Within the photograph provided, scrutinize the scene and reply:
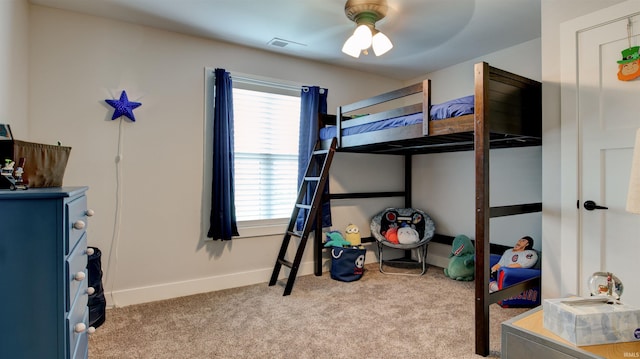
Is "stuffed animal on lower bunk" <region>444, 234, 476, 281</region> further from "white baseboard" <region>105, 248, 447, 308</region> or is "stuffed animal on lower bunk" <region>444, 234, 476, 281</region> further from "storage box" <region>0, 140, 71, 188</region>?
"storage box" <region>0, 140, 71, 188</region>

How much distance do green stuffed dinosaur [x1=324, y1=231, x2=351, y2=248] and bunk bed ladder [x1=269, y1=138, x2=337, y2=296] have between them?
13 cm

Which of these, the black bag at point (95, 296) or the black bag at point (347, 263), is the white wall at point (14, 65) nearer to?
the black bag at point (95, 296)

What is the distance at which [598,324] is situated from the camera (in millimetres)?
1093

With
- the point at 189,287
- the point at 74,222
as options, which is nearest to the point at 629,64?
the point at 74,222

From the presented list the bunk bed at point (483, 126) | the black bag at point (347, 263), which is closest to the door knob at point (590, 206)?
the bunk bed at point (483, 126)

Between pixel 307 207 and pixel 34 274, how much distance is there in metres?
2.34

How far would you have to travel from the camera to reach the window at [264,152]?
332 cm

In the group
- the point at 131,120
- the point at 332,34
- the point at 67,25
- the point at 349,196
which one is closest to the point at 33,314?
the point at 131,120

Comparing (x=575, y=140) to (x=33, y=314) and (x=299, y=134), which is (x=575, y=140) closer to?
(x=299, y=134)

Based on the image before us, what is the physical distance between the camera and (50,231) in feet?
3.63

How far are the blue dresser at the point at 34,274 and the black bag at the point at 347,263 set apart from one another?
8.24 feet

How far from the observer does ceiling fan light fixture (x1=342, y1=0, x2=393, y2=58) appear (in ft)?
7.82

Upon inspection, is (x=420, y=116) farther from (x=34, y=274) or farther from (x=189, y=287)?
(x=189, y=287)

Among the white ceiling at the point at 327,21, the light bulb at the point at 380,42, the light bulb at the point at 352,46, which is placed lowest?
the light bulb at the point at 352,46
